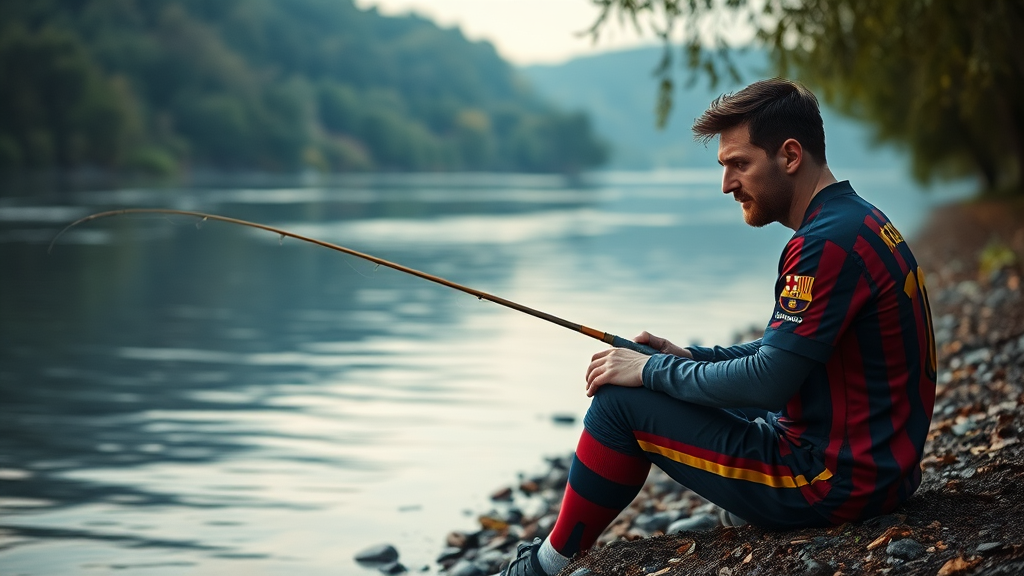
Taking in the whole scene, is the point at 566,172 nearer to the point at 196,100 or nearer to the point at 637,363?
the point at 196,100

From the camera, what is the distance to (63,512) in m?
6.25

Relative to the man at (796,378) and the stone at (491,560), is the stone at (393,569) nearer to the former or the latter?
the stone at (491,560)

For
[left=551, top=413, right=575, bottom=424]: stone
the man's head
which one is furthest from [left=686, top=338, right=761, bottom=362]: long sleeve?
[left=551, top=413, right=575, bottom=424]: stone

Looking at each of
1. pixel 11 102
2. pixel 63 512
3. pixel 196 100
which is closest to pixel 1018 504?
pixel 63 512

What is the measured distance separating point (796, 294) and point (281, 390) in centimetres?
712

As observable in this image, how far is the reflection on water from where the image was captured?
6109 mm

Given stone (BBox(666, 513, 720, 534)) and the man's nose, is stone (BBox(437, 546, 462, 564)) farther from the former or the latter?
the man's nose

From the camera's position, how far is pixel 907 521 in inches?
145

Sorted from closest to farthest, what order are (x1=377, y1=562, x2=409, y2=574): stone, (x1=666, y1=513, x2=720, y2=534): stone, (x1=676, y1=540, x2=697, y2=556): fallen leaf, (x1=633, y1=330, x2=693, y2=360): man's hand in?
(x1=633, y1=330, x2=693, y2=360): man's hand, (x1=676, y1=540, x2=697, y2=556): fallen leaf, (x1=666, y1=513, x2=720, y2=534): stone, (x1=377, y1=562, x2=409, y2=574): stone

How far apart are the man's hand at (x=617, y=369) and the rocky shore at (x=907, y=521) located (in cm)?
72

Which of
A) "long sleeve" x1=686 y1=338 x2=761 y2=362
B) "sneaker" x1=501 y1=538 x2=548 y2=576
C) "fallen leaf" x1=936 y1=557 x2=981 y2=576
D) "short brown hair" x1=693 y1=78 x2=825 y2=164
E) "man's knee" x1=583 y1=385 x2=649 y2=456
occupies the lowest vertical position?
"sneaker" x1=501 y1=538 x2=548 y2=576

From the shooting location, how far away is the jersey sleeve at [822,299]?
3312 mm

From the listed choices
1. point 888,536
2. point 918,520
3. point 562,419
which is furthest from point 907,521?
point 562,419

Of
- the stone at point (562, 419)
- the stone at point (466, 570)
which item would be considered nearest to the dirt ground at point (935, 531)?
the stone at point (466, 570)
